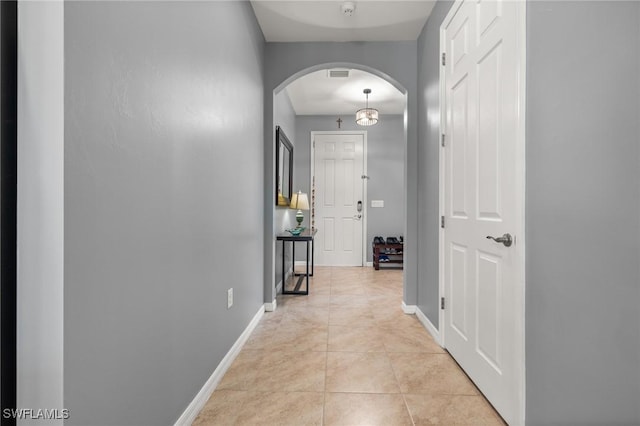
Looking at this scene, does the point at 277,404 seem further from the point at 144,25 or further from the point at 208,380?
the point at 144,25

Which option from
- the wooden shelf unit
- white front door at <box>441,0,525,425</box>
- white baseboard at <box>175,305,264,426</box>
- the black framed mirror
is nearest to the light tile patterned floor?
white baseboard at <box>175,305,264,426</box>

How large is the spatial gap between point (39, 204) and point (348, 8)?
104 inches

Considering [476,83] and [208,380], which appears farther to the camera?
[476,83]

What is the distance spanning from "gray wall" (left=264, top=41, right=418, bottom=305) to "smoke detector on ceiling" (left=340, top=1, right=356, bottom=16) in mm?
500

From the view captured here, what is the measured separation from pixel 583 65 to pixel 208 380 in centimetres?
208

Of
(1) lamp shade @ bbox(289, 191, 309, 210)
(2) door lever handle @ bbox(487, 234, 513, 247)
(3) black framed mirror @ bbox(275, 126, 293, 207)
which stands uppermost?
(3) black framed mirror @ bbox(275, 126, 293, 207)

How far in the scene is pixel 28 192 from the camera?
75 centimetres

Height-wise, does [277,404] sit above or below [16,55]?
below

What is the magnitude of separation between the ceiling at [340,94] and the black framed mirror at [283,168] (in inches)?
34.3

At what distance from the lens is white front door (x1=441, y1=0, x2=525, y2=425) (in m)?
1.48

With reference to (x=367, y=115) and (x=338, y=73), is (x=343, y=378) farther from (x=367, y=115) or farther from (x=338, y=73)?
(x=367, y=115)

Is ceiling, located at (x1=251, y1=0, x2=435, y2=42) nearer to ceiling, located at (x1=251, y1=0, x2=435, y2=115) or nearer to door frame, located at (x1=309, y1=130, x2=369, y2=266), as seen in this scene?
ceiling, located at (x1=251, y1=0, x2=435, y2=115)

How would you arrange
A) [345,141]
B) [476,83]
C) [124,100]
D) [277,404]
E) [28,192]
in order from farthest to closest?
[345,141]
[476,83]
[277,404]
[124,100]
[28,192]

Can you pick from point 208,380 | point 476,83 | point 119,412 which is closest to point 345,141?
point 476,83
